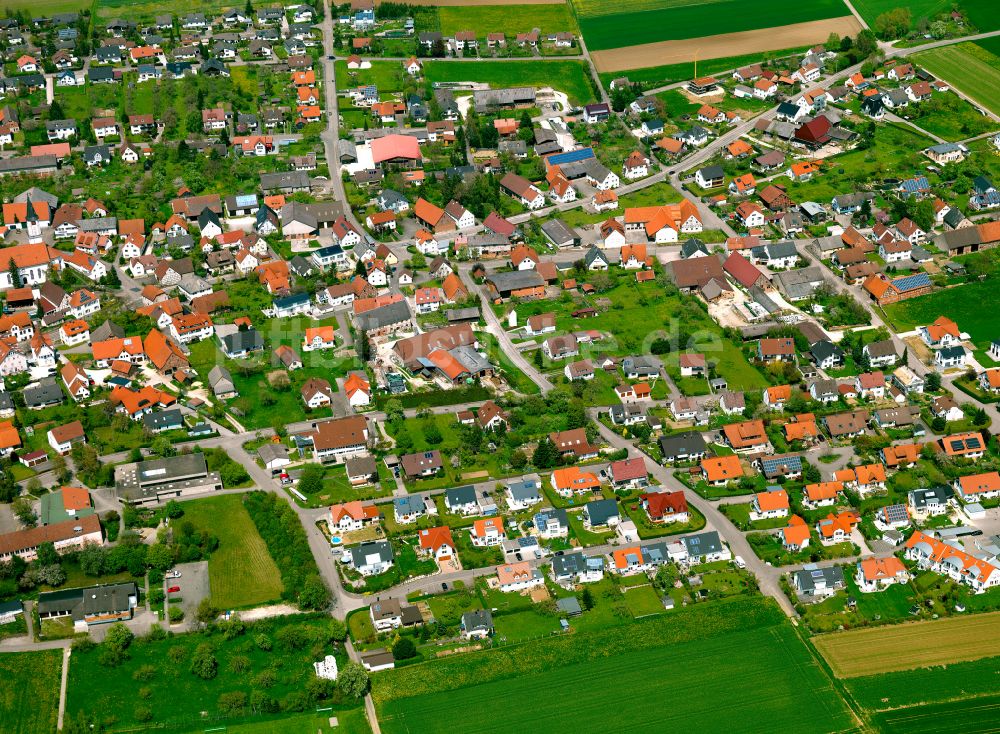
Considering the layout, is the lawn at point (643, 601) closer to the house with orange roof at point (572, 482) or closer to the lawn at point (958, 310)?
the house with orange roof at point (572, 482)

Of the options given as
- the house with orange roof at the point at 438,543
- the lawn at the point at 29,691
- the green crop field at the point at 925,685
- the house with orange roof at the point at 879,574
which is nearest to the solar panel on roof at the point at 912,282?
the house with orange roof at the point at 879,574

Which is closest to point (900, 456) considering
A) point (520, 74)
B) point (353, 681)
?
point (353, 681)

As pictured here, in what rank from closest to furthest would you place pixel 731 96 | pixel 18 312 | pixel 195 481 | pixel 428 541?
pixel 428 541, pixel 195 481, pixel 18 312, pixel 731 96

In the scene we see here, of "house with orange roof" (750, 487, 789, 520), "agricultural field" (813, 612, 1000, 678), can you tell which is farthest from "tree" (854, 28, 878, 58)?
"agricultural field" (813, 612, 1000, 678)

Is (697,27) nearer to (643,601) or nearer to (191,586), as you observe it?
(643,601)

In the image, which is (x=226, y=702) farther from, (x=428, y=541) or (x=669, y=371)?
(x=669, y=371)

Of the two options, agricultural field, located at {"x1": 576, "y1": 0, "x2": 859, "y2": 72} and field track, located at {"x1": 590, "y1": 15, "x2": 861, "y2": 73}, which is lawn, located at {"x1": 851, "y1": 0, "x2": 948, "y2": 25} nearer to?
agricultural field, located at {"x1": 576, "y1": 0, "x2": 859, "y2": 72}

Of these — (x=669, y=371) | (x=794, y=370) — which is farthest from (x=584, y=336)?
(x=794, y=370)
